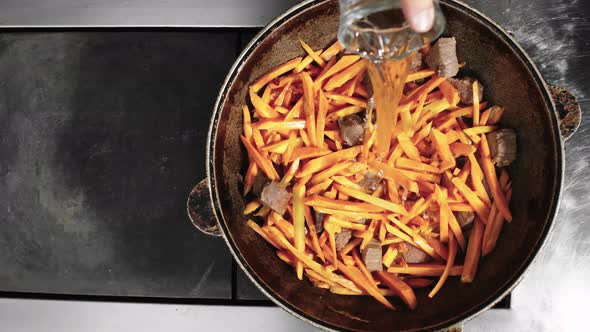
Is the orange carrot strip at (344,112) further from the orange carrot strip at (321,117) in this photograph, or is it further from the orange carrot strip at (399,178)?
the orange carrot strip at (399,178)

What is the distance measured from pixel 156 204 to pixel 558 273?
109 centimetres

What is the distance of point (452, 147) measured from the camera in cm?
119

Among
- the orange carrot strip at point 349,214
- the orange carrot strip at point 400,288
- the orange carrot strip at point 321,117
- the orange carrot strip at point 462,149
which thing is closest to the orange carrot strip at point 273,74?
the orange carrot strip at point 321,117

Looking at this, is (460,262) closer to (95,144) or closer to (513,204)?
(513,204)

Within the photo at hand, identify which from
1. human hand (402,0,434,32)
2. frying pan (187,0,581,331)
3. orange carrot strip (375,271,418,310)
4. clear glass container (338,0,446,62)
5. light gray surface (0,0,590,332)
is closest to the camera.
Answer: human hand (402,0,434,32)

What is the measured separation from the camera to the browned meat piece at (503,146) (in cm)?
117

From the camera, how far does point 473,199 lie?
1169 millimetres

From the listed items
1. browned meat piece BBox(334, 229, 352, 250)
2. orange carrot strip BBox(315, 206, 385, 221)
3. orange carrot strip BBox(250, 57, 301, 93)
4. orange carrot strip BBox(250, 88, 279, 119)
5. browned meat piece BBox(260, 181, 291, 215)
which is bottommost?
browned meat piece BBox(334, 229, 352, 250)

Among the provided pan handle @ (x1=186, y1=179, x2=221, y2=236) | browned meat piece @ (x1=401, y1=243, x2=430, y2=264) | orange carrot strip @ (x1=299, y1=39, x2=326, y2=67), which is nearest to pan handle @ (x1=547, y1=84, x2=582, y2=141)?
browned meat piece @ (x1=401, y1=243, x2=430, y2=264)

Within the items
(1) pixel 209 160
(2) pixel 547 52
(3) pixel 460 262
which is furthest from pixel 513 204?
(1) pixel 209 160

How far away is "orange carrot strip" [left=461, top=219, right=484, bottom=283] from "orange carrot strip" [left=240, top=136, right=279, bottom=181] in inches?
18.8

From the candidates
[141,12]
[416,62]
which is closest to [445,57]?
[416,62]

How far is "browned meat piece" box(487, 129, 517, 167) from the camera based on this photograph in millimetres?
1166

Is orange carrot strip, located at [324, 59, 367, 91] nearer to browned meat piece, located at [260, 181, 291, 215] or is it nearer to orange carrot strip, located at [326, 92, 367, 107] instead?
orange carrot strip, located at [326, 92, 367, 107]
